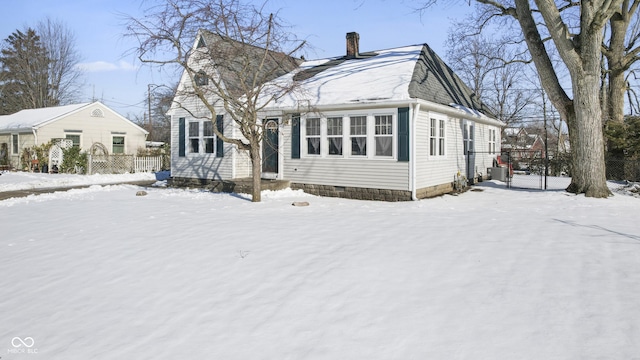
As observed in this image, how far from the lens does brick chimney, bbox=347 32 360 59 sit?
16.9 m

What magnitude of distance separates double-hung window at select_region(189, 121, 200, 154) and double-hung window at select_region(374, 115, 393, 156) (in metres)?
7.14

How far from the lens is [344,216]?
948 centimetres

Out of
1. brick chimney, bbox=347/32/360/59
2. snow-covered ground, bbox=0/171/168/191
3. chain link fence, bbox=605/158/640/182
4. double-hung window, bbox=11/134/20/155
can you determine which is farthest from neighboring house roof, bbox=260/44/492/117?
double-hung window, bbox=11/134/20/155

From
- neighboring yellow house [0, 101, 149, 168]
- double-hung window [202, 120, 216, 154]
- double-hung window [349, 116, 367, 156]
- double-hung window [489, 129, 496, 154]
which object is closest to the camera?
double-hung window [349, 116, 367, 156]

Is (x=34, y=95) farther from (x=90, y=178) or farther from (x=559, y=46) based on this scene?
(x=559, y=46)

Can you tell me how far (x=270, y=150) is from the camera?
1483 centimetres

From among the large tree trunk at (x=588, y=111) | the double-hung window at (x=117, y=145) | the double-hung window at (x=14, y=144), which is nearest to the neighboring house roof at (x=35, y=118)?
the double-hung window at (x=14, y=144)

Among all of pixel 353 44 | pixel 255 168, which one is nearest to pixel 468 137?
pixel 353 44

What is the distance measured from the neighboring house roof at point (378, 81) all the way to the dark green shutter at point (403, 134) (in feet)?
1.40

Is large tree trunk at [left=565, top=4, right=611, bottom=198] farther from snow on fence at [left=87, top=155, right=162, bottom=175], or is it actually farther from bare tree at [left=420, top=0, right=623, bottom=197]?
snow on fence at [left=87, top=155, right=162, bottom=175]

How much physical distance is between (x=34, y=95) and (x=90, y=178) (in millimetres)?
27148

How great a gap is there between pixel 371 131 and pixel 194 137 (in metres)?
7.18

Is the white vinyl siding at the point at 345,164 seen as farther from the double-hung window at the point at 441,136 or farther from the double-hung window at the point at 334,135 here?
the double-hung window at the point at 441,136

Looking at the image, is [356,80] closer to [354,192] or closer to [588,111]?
[354,192]
